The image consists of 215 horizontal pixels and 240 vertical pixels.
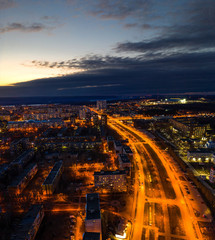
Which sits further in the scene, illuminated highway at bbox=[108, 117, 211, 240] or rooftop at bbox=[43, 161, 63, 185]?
rooftop at bbox=[43, 161, 63, 185]

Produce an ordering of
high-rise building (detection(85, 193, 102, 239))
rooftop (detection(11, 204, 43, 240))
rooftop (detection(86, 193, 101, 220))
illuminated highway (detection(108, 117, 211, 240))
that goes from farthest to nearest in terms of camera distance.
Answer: illuminated highway (detection(108, 117, 211, 240))
rooftop (detection(86, 193, 101, 220))
high-rise building (detection(85, 193, 102, 239))
rooftop (detection(11, 204, 43, 240))

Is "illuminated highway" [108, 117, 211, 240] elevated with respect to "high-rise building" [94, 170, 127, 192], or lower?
lower

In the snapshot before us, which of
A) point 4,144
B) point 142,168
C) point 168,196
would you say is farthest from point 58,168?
point 4,144

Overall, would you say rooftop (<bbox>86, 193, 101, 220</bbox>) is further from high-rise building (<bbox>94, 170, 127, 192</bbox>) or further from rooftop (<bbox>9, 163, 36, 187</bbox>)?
rooftop (<bbox>9, 163, 36, 187</bbox>)

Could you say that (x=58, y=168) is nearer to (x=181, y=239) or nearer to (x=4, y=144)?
(x=181, y=239)

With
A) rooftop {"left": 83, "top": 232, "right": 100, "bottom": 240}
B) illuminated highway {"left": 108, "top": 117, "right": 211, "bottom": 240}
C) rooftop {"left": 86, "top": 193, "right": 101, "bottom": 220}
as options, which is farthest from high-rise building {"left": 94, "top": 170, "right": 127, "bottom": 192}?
rooftop {"left": 83, "top": 232, "right": 100, "bottom": 240}

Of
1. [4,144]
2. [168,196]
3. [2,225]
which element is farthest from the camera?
[4,144]

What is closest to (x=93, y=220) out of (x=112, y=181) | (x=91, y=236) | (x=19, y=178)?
(x=91, y=236)

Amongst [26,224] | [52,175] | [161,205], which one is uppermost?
[52,175]

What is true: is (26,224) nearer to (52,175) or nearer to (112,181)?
(52,175)
